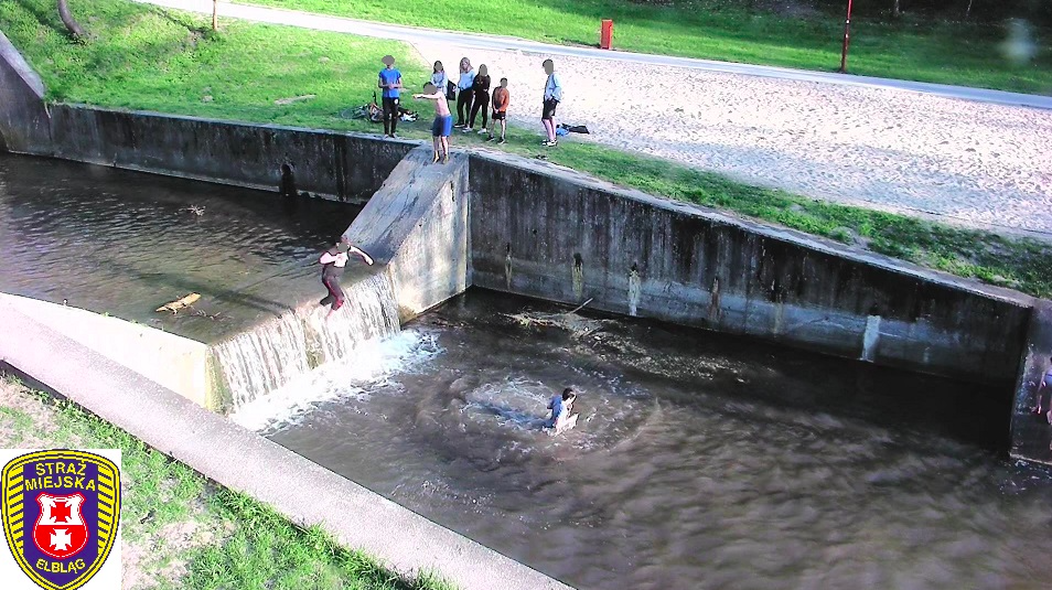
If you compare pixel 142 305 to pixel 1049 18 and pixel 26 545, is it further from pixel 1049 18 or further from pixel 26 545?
pixel 1049 18

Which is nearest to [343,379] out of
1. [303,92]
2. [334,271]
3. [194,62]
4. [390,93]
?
[334,271]

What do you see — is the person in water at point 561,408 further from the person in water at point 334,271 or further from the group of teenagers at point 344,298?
the person in water at point 334,271

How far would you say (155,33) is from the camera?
29.1 meters

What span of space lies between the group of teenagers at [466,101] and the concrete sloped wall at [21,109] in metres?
11.2

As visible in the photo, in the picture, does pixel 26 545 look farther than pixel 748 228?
No

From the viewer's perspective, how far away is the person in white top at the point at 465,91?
65.5 feet

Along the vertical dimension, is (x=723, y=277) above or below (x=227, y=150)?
below

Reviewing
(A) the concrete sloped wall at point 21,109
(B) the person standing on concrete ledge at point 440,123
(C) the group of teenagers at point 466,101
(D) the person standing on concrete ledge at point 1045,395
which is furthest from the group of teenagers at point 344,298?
(A) the concrete sloped wall at point 21,109

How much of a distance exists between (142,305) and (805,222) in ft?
37.3

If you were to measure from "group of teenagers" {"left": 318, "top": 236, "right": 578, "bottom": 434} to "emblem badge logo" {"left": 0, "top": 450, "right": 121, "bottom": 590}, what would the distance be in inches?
288

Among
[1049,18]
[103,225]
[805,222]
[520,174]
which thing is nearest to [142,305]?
[103,225]

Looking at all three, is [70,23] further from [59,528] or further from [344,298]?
[59,528]

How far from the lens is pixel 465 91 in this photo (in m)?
20.3

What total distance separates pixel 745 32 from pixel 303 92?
56.6 feet
